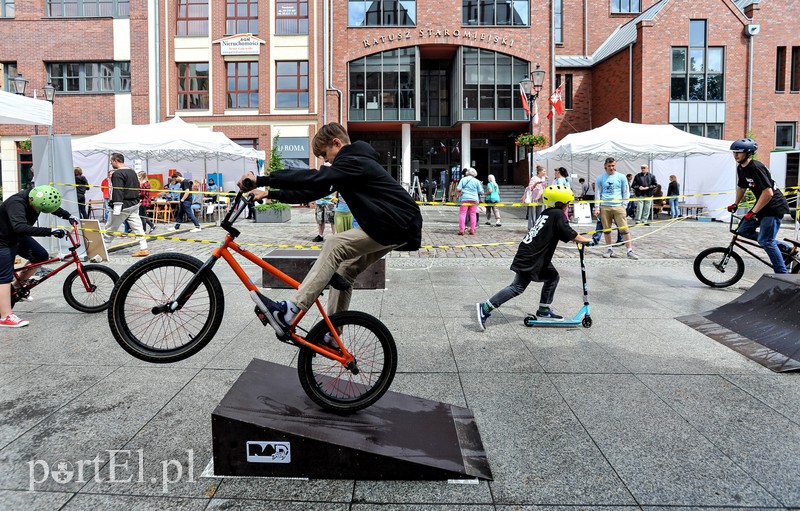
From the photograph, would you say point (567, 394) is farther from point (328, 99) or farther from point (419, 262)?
point (328, 99)

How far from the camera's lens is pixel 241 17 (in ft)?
106

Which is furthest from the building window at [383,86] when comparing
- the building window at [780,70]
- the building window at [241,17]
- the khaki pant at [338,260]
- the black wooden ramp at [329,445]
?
the black wooden ramp at [329,445]

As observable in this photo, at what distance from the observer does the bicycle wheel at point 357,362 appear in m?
3.64

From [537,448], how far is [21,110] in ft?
33.4

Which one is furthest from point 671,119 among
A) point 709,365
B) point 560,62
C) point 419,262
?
point 709,365

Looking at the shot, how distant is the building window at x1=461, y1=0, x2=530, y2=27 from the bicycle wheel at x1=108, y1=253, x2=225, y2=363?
1326 inches

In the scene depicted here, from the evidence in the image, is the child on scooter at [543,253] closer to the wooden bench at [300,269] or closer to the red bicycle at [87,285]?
the wooden bench at [300,269]

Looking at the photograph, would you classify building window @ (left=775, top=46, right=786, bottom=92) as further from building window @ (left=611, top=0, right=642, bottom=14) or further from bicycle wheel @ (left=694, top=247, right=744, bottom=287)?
bicycle wheel @ (left=694, top=247, right=744, bottom=287)

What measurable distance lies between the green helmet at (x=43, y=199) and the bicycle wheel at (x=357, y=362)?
4.20 m

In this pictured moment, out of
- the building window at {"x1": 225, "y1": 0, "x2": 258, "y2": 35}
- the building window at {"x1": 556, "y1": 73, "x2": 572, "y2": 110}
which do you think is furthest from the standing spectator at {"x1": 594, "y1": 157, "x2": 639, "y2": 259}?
the building window at {"x1": 556, "y1": 73, "x2": 572, "y2": 110}

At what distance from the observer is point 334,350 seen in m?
3.72

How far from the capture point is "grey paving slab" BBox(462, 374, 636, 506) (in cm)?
294

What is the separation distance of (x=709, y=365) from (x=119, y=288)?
4.68m

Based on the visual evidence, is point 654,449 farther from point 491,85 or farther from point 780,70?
point 780,70
